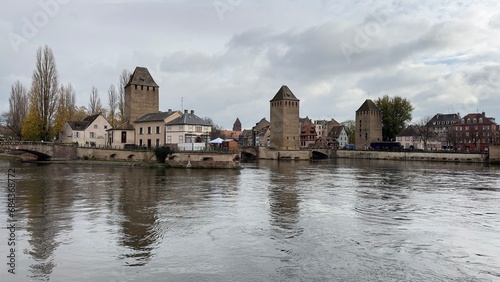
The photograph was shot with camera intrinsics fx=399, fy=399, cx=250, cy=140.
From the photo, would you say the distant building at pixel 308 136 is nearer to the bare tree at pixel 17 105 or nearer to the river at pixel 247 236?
the bare tree at pixel 17 105

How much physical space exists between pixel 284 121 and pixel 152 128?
85.8ft

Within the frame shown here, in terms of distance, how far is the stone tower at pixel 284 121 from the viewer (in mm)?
66688

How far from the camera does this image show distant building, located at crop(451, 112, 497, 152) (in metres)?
76.6

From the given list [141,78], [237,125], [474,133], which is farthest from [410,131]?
[237,125]

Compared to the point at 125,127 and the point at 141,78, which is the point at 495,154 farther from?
the point at 141,78

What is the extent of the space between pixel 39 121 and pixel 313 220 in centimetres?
4278

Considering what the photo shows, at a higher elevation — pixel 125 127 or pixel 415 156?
pixel 125 127

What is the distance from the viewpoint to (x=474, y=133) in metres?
77.4

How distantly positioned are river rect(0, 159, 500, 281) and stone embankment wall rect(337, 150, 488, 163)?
41443 mm

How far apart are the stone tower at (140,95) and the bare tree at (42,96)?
30.3ft

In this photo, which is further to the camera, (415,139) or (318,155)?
(415,139)

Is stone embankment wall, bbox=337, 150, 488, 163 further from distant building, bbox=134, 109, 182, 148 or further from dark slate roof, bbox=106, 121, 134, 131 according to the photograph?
dark slate roof, bbox=106, 121, 134, 131

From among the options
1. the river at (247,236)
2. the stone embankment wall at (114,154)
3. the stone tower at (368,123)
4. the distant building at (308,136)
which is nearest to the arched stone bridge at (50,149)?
the stone embankment wall at (114,154)

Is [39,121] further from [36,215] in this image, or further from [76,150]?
[36,215]
